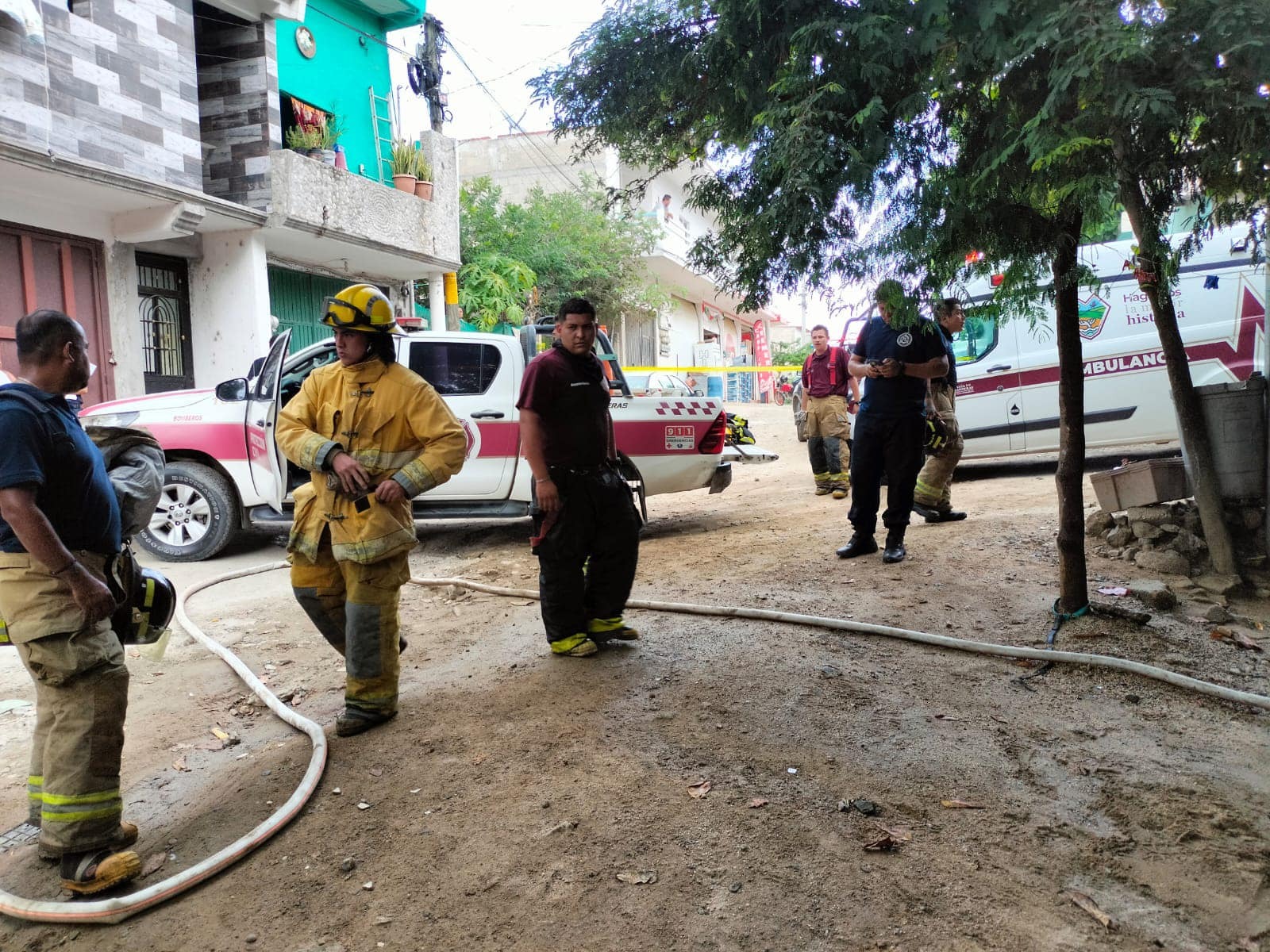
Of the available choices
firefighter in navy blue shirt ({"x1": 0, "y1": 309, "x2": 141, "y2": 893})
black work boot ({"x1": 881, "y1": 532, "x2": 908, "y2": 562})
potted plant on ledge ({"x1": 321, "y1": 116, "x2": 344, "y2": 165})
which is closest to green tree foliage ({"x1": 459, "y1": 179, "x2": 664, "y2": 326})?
potted plant on ledge ({"x1": 321, "y1": 116, "x2": 344, "y2": 165})

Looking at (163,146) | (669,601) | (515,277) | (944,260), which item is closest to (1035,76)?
(944,260)

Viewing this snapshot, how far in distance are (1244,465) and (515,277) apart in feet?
46.9

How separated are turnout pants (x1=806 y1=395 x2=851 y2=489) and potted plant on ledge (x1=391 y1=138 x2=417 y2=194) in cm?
781

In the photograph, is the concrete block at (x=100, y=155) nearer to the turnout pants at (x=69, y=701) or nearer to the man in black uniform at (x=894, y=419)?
the man in black uniform at (x=894, y=419)

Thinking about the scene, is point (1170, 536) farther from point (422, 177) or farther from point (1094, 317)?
point (422, 177)

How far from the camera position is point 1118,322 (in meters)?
8.62

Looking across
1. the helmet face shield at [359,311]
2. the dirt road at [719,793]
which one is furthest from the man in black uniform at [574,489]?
the helmet face shield at [359,311]

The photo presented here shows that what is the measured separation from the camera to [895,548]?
6.04 metres

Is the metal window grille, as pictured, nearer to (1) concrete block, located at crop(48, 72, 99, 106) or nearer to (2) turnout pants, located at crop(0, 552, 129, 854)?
(1) concrete block, located at crop(48, 72, 99, 106)

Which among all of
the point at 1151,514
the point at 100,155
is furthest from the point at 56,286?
the point at 1151,514

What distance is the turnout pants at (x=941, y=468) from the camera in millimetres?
7125

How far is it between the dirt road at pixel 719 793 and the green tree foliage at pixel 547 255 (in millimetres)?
12856

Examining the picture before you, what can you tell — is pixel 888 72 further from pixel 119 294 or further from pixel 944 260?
pixel 119 294

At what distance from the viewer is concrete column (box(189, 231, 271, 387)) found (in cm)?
1130
